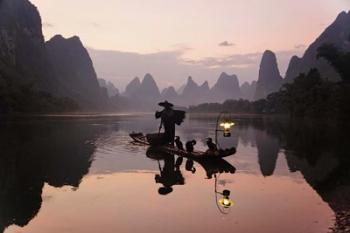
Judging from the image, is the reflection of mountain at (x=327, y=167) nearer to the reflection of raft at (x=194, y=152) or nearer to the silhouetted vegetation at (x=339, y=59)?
the reflection of raft at (x=194, y=152)

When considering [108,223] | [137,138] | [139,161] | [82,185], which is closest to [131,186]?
[82,185]

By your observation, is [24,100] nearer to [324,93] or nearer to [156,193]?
[324,93]

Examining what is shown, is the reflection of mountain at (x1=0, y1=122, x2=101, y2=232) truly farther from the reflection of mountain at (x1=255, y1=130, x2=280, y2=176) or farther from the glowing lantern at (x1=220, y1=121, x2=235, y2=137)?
the reflection of mountain at (x1=255, y1=130, x2=280, y2=176)

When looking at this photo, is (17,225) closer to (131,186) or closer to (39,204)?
(39,204)

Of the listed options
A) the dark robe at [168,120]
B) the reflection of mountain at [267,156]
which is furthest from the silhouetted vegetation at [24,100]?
the reflection of mountain at [267,156]

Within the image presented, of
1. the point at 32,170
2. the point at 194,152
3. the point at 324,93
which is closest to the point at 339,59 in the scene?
the point at 324,93

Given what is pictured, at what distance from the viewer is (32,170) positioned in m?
23.5

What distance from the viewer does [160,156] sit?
3086 cm

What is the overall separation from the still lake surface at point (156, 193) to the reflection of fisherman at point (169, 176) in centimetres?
11

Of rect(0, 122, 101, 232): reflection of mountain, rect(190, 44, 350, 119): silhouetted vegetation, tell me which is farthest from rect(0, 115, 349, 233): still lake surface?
rect(190, 44, 350, 119): silhouetted vegetation

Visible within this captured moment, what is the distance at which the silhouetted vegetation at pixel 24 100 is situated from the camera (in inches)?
3556

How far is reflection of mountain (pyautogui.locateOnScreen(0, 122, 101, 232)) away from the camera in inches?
610

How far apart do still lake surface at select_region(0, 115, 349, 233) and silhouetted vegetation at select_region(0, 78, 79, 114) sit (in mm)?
62940

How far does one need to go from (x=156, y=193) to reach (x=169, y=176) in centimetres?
442
